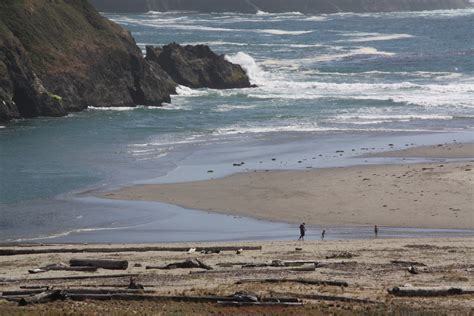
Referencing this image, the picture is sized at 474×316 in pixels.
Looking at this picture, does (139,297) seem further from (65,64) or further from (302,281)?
(65,64)

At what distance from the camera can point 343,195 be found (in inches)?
1752

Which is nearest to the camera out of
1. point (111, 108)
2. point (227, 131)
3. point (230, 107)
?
point (227, 131)

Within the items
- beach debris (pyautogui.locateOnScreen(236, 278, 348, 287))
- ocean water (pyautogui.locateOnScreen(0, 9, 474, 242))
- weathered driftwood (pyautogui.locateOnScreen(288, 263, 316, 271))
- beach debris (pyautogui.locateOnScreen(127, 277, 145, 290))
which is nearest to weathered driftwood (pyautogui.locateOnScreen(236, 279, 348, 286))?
beach debris (pyautogui.locateOnScreen(236, 278, 348, 287))

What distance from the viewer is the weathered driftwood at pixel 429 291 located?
27109 mm

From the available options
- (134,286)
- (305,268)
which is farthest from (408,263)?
(134,286)

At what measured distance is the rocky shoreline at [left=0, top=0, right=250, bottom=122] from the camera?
2702 inches

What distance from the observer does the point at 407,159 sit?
5275cm

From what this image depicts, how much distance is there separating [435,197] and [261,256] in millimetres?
13388

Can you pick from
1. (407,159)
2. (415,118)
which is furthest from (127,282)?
(415,118)

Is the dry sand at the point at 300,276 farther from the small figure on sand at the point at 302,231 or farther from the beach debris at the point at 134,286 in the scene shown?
the small figure on sand at the point at 302,231

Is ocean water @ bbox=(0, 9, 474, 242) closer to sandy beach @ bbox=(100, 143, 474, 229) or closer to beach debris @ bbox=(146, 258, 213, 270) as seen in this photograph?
sandy beach @ bbox=(100, 143, 474, 229)

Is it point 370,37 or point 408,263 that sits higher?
point 408,263

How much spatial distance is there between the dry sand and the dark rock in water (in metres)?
51.6

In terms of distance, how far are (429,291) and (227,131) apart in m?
37.6
